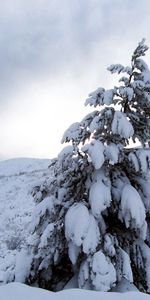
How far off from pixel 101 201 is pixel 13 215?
16960 millimetres

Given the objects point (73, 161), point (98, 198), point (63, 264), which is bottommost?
point (63, 264)

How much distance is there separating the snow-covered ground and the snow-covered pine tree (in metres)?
0.66

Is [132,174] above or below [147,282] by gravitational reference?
above

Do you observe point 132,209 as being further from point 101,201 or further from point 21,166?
point 21,166

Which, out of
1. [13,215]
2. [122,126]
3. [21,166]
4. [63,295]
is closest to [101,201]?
[122,126]

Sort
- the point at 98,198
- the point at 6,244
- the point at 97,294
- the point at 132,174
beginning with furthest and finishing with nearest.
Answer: the point at 6,244 < the point at 132,174 < the point at 98,198 < the point at 97,294

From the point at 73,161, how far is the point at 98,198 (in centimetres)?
97

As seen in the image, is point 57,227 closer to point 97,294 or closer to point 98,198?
point 98,198

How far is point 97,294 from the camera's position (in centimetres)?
453

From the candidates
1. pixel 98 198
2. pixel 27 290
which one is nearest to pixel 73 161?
pixel 98 198

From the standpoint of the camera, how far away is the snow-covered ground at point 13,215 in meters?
9.95

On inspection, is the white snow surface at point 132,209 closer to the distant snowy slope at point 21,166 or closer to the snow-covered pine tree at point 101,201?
the snow-covered pine tree at point 101,201

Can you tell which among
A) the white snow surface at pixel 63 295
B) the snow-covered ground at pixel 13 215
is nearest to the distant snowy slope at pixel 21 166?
the snow-covered ground at pixel 13 215

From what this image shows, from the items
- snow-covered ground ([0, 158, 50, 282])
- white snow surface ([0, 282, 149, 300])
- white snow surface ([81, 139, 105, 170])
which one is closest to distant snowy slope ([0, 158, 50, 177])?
snow-covered ground ([0, 158, 50, 282])
